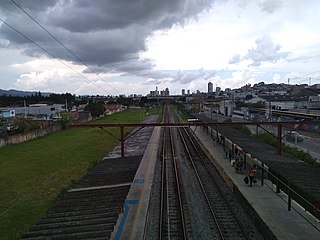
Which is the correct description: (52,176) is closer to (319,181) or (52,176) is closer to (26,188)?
(26,188)

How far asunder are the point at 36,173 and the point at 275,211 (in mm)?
18101

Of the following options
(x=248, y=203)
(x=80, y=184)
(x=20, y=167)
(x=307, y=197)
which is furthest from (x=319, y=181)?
(x=20, y=167)

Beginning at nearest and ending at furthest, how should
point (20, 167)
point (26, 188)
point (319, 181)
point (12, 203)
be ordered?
1. point (319, 181)
2. point (12, 203)
3. point (26, 188)
4. point (20, 167)

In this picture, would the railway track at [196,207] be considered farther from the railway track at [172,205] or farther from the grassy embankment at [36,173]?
the grassy embankment at [36,173]

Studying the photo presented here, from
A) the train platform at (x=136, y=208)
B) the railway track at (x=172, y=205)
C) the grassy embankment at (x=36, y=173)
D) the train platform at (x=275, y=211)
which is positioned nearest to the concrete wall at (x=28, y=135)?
the grassy embankment at (x=36, y=173)

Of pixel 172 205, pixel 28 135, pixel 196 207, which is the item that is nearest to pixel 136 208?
pixel 172 205

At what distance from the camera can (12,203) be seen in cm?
1639

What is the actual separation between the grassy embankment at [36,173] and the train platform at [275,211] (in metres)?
10.5

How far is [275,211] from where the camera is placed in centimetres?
1336

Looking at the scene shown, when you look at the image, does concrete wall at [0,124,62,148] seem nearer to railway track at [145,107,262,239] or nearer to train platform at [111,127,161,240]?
train platform at [111,127,161,240]

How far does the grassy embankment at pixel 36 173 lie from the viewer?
14551 millimetres

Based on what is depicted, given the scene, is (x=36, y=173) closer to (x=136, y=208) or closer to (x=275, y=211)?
(x=136, y=208)

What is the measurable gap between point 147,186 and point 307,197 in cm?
902

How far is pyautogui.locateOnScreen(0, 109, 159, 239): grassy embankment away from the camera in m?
14.6
